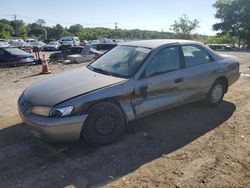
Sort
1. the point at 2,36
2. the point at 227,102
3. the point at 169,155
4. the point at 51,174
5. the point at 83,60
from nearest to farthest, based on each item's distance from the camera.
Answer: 1. the point at 51,174
2. the point at 169,155
3. the point at 227,102
4. the point at 83,60
5. the point at 2,36

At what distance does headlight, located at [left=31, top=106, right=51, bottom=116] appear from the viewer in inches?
162

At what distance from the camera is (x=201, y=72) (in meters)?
5.86

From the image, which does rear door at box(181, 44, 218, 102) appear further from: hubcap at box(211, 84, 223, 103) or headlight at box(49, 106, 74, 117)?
headlight at box(49, 106, 74, 117)

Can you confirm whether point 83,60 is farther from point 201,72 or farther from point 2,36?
point 2,36

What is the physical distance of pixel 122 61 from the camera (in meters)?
5.29

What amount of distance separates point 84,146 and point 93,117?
1.77 feet

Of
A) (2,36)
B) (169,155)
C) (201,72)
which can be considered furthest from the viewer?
(2,36)

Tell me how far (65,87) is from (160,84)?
162 centimetres

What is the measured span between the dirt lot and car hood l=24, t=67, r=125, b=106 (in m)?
0.77

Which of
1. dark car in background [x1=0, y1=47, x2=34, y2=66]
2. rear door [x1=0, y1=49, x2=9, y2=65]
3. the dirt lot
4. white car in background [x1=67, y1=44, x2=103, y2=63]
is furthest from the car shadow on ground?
white car in background [x1=67, y1=44, x2=103, y2=63]

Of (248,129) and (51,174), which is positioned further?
(248,129)

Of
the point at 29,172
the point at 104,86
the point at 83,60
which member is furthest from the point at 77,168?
the point at 83,60

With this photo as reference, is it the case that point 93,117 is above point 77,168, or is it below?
above

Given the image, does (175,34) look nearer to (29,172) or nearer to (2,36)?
(2,36)
